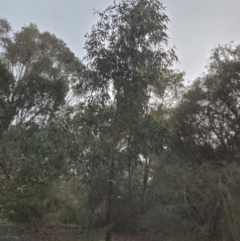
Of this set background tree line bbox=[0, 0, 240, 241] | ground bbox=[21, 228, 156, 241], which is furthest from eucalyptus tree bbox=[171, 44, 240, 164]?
ground bbox=[21, 228, 156, 241]

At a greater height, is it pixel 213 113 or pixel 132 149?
pixel 213 113

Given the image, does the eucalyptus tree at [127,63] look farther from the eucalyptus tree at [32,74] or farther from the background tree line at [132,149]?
the eucalyptus tree at [32,74]

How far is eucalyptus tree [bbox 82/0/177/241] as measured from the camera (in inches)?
343

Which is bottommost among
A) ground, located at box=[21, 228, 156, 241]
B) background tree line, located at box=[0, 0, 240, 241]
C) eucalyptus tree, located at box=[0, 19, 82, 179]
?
ground, located at box=[21, 228, 156, 241]

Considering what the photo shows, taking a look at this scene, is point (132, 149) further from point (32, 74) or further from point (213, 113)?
point (32, 74)

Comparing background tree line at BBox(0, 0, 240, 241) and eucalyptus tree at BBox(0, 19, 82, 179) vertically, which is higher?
eucalyptus tree at BBox(0, 19, 82, 179)

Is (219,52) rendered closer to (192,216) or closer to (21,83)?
(192,216)

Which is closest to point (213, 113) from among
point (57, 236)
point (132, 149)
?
point (132, 149)

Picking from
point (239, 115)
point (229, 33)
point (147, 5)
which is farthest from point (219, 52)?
point (147, 5)

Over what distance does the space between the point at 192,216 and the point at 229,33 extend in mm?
7015

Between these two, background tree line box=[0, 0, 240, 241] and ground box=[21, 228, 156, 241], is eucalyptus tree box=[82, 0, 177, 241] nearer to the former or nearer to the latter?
background tree line box=[0, 0, 240, 241]

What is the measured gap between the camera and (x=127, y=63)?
8.79 m

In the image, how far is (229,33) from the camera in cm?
1280

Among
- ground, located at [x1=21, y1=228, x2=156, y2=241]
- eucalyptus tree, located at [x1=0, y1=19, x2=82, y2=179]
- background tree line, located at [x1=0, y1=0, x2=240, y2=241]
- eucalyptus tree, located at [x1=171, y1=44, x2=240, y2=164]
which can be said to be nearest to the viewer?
background tree line, located at [x1=0, y1=0, x2=240, y2=241]
